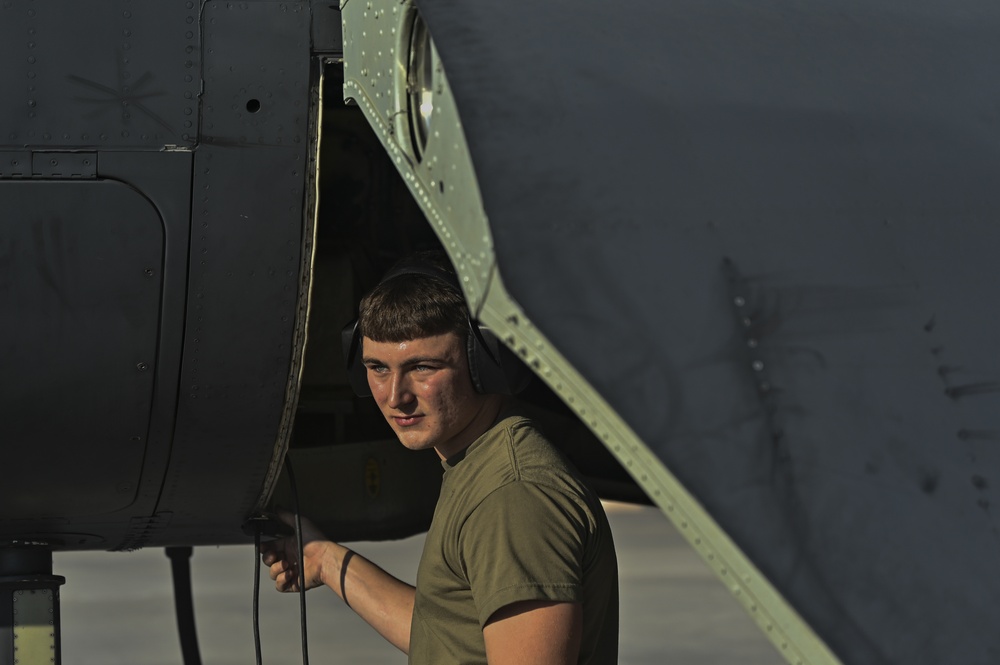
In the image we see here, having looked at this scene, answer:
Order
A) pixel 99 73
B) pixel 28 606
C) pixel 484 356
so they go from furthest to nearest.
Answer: pixel 28 606
pixel 99 73
pixel 484 356

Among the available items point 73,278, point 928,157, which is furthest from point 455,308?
point 73,278

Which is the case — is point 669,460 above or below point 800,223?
below

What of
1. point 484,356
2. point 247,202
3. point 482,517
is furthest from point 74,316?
point 482,517

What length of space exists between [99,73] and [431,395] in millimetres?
1506

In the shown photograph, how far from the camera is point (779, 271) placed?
2.55m

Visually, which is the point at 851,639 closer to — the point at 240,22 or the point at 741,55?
the point at 741,55

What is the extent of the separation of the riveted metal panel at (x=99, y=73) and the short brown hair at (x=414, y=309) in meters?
1.11

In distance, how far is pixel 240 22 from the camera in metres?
3.72

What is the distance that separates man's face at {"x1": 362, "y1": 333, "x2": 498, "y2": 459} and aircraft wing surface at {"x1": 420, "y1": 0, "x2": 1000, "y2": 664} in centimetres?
38

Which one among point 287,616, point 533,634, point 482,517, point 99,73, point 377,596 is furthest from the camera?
point 287,616

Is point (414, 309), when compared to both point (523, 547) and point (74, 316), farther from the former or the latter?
point (74, 316)

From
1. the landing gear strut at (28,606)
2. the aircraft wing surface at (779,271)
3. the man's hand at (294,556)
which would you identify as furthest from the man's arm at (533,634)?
the landing gear strut at (28,606)

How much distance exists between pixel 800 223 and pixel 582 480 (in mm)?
668

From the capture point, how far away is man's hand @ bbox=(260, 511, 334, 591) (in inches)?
140
